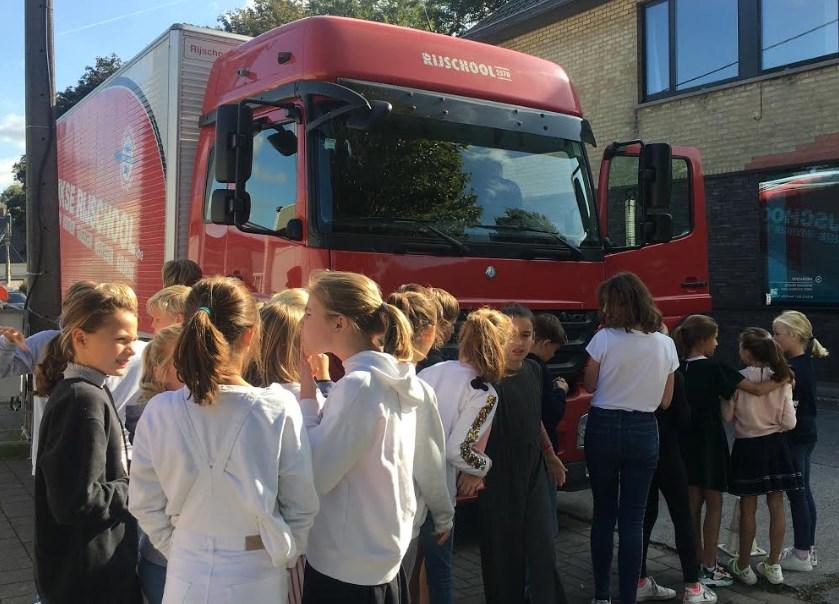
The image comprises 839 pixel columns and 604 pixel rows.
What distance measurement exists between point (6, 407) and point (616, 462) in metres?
9.55

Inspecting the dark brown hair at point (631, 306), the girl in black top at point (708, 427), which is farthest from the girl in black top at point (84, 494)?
the girl in black top at point (708, 427)

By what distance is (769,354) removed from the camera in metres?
4.56

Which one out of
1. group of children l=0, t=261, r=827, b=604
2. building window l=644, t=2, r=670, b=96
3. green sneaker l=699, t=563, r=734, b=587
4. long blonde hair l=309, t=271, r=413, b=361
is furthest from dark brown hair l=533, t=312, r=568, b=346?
building window l=644, t=2, r=670, b=96

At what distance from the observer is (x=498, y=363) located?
3.44m

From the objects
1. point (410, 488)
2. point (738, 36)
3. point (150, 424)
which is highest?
point (738, 36)

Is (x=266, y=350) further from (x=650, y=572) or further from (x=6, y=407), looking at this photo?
(x=6, y=407)

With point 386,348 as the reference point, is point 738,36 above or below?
above

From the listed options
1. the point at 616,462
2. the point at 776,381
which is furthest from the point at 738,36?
the point at 616,462

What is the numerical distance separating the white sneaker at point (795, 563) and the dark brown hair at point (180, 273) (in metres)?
3.88

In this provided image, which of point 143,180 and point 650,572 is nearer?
point 650,572

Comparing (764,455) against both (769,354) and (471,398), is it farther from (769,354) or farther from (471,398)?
(471,398)

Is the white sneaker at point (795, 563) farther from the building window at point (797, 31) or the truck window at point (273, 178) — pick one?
the building window at point (797, 31)

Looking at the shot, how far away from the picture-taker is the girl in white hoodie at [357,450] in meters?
2.34

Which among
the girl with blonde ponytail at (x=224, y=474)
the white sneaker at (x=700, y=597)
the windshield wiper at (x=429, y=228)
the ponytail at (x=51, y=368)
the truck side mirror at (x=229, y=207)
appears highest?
the truck side mirror at (x=229, y=207)
